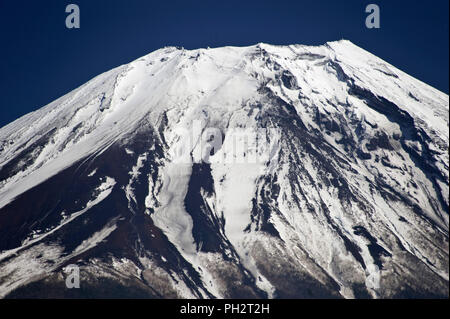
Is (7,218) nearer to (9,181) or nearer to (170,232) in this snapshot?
(9,181)

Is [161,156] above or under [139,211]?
above

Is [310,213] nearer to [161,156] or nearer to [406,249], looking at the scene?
[406,249]
